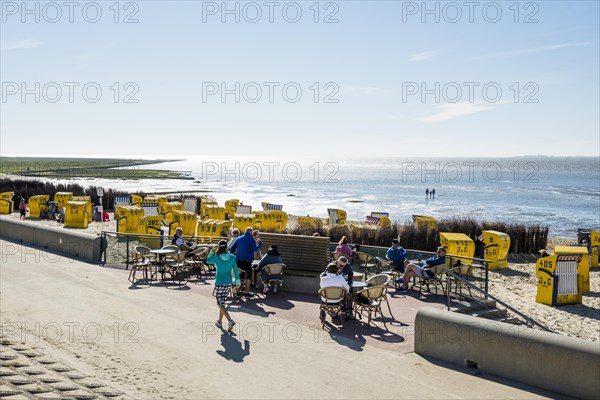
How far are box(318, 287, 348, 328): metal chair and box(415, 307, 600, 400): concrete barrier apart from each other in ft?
5.33

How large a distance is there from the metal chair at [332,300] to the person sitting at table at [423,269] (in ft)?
9.18

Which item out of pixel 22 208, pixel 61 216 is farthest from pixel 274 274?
Answer: pixel 22 208

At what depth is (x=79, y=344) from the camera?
336 inches

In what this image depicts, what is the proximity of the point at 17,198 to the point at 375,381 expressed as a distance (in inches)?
1538

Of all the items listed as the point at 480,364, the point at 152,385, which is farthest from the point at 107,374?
the point at 480,364

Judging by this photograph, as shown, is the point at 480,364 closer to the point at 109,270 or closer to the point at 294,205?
the point at 109,270

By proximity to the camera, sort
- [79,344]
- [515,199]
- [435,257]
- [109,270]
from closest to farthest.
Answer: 1. [79,344]
2. [435,257]
3. [109,270]
4. [515,199]

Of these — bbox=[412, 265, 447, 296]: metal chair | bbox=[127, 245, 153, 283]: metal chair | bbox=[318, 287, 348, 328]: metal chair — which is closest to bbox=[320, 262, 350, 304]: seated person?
bbox=[318, 287, 348, 328]: metal chair

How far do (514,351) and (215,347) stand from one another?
429cm

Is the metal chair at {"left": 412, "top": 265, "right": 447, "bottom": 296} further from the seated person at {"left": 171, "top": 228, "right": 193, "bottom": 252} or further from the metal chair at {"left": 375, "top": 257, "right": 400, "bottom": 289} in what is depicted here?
the seated person at {"left": 171, "top": 228, "right": 193, "bottom": 252}

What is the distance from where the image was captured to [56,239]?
56.4 feet

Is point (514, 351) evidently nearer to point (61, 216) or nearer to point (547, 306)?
point (547, 306)

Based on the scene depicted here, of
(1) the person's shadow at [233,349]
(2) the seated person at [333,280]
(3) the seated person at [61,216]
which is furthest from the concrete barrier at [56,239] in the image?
(3) the seated person at [61,216]

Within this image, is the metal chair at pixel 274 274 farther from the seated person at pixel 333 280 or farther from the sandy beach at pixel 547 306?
the sandy beach at pixel 547 306
